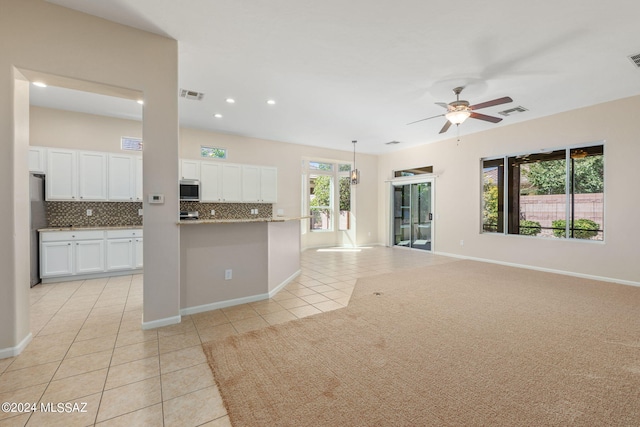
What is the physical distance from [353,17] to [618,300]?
498cm

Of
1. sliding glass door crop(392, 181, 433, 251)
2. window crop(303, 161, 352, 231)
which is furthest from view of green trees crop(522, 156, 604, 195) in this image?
window crop(303, 161, 352, 231)

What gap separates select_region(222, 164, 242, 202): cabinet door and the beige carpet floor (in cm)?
407

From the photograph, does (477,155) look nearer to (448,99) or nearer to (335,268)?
(448,99)

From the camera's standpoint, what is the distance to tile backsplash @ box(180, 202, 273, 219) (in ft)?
20.4

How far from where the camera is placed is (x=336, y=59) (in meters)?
3.45

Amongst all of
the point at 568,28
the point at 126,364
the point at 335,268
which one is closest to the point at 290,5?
the point at 568,28

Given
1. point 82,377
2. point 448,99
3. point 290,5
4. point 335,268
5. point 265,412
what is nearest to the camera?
point 265,412

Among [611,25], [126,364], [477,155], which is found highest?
[611,25]

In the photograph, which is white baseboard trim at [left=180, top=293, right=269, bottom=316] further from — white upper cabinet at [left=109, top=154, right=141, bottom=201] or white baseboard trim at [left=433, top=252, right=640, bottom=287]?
white baseboard trim at [left=433, top=252, right=640, bottom=287]

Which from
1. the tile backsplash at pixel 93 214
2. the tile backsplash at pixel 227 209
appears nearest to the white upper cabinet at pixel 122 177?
the tile backsplash at pixel 93 214

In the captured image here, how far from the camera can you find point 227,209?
21.6ft

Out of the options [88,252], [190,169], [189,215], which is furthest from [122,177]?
[88,252]

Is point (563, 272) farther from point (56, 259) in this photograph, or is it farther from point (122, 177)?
point (56, 259)

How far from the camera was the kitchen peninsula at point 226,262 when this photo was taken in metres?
3.24
